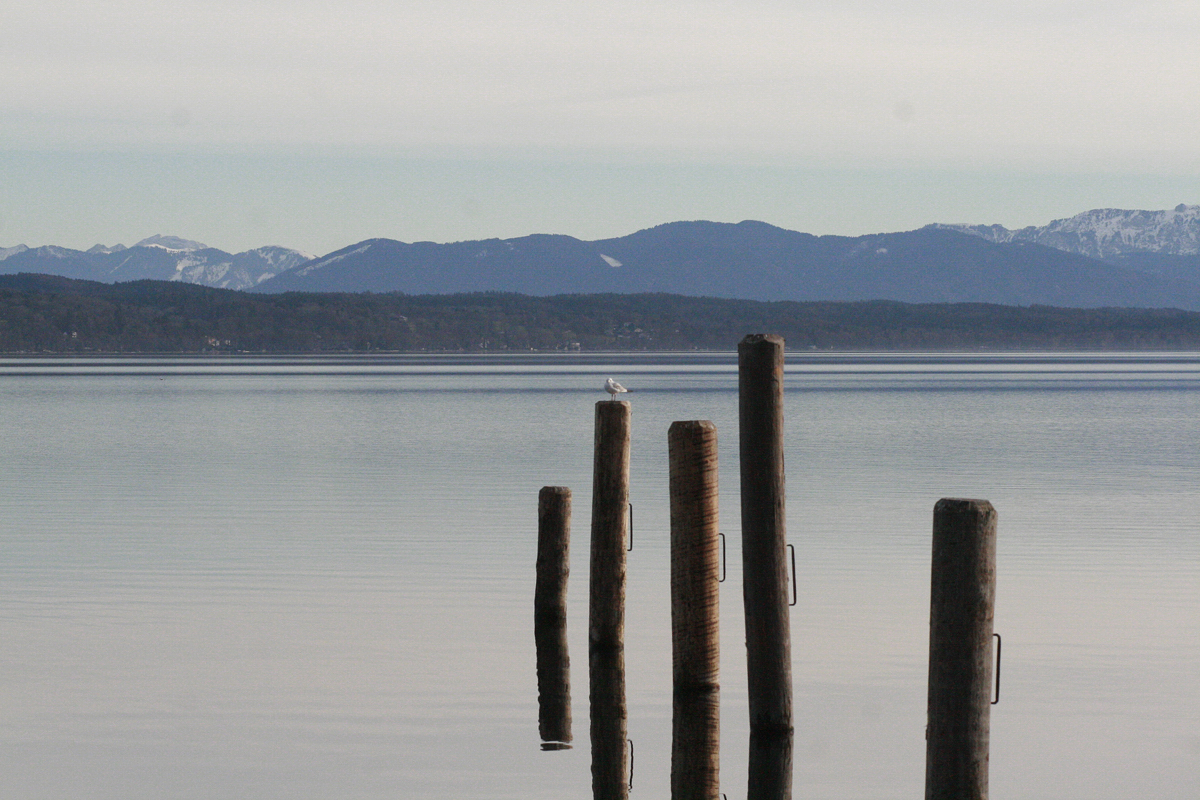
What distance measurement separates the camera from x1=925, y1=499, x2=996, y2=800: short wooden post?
752cm

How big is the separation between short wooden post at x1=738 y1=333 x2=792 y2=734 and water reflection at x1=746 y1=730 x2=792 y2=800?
426mm

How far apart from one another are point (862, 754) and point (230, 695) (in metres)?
4.97

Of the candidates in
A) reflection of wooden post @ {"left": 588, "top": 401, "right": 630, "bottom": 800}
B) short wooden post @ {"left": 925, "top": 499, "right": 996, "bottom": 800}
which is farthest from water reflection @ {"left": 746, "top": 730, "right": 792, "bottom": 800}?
short wooden post @ {"left": 925, "top": 499, "right": 996, "bottom": 800}

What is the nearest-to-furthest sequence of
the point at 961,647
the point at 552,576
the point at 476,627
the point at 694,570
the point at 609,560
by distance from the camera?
the point at 961,647
the point at 694,570
the point at 609,560
the point at 552,576
the point at 476,627

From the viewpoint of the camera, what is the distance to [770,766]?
10.7 metres

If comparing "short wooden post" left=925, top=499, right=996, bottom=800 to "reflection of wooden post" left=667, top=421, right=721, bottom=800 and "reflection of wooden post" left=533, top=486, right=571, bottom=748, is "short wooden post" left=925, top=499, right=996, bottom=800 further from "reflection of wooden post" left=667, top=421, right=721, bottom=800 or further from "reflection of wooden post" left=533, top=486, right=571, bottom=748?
"reflection of wooden post" left=533, top=486, right=571, bottom=748

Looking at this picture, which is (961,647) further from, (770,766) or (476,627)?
(476,627)

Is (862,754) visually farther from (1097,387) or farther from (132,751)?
(1097,387)

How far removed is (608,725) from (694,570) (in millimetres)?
1591

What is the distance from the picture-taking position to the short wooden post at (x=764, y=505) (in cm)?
1027

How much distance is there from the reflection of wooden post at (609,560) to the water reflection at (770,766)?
1.70 meters

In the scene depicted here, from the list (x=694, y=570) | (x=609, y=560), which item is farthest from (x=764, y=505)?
(x=609, y=560)

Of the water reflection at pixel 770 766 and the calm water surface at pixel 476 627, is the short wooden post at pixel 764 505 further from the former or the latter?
the calm water surface at pixel 476 627

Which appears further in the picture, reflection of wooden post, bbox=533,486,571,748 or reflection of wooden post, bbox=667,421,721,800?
reflection of wooden post, bbox=533,486,571,748
